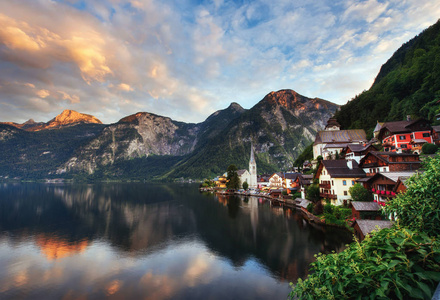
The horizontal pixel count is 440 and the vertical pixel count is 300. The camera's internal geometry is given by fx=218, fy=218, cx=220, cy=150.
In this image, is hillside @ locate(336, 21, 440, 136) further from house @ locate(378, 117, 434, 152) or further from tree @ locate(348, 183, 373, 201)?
tree @ locate(348, 183, 373, 201)

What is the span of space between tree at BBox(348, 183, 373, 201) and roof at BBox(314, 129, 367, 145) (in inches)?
1745

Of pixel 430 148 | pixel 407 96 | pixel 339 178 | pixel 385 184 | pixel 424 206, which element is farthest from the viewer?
pixel 407 96

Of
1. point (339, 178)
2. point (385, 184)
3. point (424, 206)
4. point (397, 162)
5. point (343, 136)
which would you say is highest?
point (343, 136)

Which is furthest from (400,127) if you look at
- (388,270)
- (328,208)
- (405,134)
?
(388,270)

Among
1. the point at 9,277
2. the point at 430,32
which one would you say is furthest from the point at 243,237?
the point at 430,32

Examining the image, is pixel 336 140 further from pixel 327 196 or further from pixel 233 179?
pixel 233 179

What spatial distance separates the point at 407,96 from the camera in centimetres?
8212

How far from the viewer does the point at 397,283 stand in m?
5.22

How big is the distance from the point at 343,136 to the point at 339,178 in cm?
4360

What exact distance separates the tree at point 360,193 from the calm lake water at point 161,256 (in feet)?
26.5

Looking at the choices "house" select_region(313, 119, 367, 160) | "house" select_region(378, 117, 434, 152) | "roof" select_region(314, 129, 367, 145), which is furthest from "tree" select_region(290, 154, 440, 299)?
"roof" select_region(314, 129, 367, 145)

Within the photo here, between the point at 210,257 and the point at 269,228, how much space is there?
18157 millimetres

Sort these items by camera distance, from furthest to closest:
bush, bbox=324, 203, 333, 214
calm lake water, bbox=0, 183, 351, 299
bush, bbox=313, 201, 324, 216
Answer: bush, bbox=313, 201, 324, 216 → bush, bbox=324, 203, 333, 214 → calm lake water, bbox=0, 183, 351, 299

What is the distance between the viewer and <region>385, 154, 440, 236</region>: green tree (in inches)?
280
